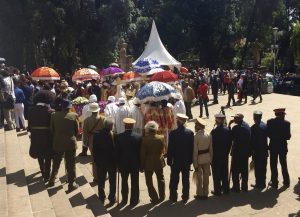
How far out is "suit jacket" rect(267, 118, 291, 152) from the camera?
28.3 feet

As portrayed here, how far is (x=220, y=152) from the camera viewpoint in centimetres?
829

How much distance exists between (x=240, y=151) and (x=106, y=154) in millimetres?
2741

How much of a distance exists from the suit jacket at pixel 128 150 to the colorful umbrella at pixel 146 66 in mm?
9535

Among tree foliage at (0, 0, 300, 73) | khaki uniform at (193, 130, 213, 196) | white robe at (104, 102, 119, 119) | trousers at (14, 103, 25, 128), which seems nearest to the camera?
khaki uniform at (193, 130, 213, 196)

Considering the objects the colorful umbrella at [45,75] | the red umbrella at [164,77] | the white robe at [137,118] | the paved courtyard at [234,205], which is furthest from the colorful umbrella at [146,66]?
the paved courtyard at [234,205]

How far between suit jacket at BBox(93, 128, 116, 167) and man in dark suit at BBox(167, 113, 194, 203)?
43.0 inches

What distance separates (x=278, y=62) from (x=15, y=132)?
132ft

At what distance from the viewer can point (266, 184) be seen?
9.14 m

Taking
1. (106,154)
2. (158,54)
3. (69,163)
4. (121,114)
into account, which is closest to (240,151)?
(106,154)

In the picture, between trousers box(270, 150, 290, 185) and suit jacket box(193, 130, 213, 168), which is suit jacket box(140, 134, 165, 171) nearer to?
suit jacket box(193, 130, 213, 168)

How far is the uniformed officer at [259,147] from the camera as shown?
8594 millimetres

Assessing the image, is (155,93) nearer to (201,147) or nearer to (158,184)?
(201,147)

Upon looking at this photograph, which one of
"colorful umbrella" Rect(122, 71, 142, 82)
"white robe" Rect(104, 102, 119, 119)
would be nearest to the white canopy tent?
"colorful umbrella" Rect(122, 71, 142, 82)

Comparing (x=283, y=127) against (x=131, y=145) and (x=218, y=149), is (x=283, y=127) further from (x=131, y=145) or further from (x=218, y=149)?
(x=131, y=145)
